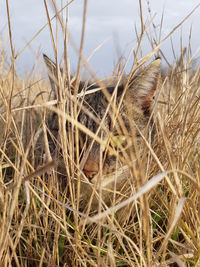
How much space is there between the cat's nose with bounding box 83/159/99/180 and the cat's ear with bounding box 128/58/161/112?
0.45 metres

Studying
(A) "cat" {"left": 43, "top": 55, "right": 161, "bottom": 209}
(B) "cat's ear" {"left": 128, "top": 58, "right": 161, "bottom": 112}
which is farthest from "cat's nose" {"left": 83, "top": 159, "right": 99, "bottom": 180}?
(B) "cat's ear" {"left": 128, "top": 58, "right": 161, "bottom": 112}

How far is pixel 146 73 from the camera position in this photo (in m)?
1.92

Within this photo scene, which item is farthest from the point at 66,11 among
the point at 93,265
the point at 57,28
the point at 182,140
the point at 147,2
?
the point at 147,2

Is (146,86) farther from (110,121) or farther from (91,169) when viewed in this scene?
(91,169)

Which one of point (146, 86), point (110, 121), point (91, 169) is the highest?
point (146, 86)

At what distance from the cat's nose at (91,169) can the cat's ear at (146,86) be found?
1.47 ft

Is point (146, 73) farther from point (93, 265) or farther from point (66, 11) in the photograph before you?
point (93, 265)

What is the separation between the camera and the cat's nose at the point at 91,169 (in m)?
1.74

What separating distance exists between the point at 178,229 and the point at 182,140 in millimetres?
387

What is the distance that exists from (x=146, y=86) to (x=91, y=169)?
0.58 metres

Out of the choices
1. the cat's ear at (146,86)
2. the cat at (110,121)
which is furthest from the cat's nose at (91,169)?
the cat's ear at (146,86)

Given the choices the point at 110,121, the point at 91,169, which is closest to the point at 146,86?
the point at 110,121

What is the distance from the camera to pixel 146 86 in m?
2.04

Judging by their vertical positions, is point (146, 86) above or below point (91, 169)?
above
